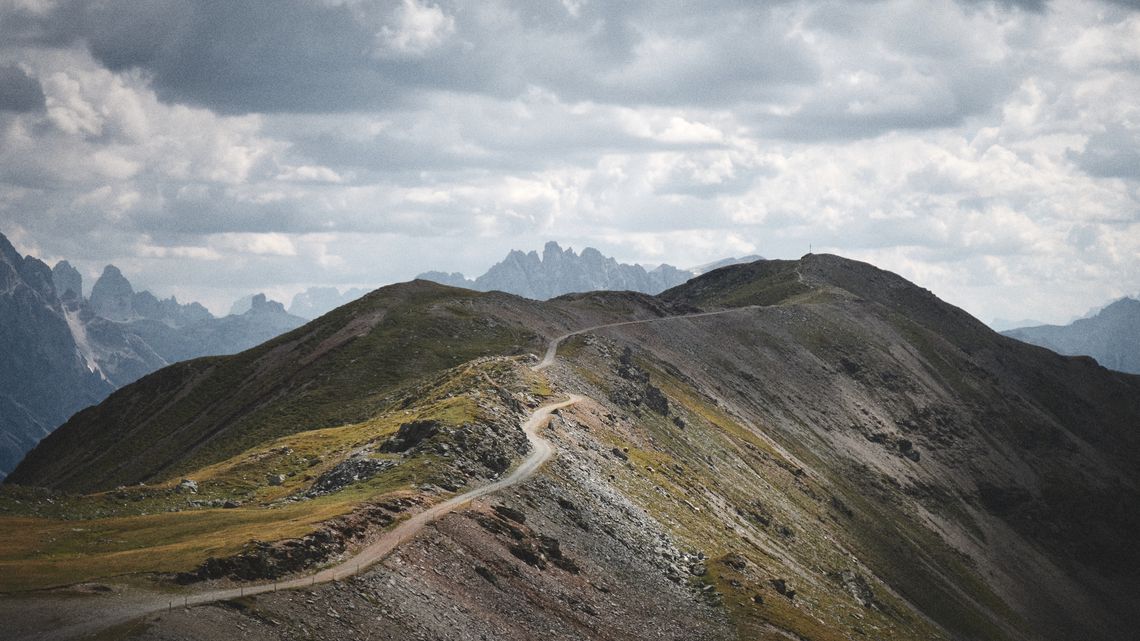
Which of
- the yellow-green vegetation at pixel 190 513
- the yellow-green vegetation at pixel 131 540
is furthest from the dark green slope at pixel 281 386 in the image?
the yellow-green vegetation at pixel 131 540

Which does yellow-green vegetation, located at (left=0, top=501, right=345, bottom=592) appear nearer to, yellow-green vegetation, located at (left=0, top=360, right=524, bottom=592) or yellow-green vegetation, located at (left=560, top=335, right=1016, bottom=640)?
yellow-green vegetation, located at (left=0, top=360, right=524, bottom=592)

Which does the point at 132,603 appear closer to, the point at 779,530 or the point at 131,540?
the point at 131,540

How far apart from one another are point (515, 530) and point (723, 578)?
2187cm

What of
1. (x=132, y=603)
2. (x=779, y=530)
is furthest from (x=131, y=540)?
(x=779, y=530)

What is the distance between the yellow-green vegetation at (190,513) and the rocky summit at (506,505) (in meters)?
0.29

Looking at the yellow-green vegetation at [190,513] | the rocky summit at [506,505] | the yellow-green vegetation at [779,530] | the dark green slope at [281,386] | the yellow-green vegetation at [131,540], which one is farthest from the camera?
the dark green slope at [281,386]

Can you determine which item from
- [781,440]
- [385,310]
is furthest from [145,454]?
[781,440]

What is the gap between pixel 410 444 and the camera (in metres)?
69.7

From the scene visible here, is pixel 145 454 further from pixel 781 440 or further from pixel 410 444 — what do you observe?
pixel 781 440

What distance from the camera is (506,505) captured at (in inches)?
2480

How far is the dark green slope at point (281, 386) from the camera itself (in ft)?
409

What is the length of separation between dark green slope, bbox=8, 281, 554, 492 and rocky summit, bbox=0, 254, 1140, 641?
77 cm

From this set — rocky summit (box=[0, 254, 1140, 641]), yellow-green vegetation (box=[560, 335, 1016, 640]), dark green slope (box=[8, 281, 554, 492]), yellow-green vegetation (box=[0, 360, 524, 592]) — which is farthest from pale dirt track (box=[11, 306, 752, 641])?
dark green slope (box=[8, 281, 554, 492])

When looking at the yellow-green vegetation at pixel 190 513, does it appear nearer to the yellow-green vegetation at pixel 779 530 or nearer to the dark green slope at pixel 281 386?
the yellow-green vegetation at pixel 779 530
